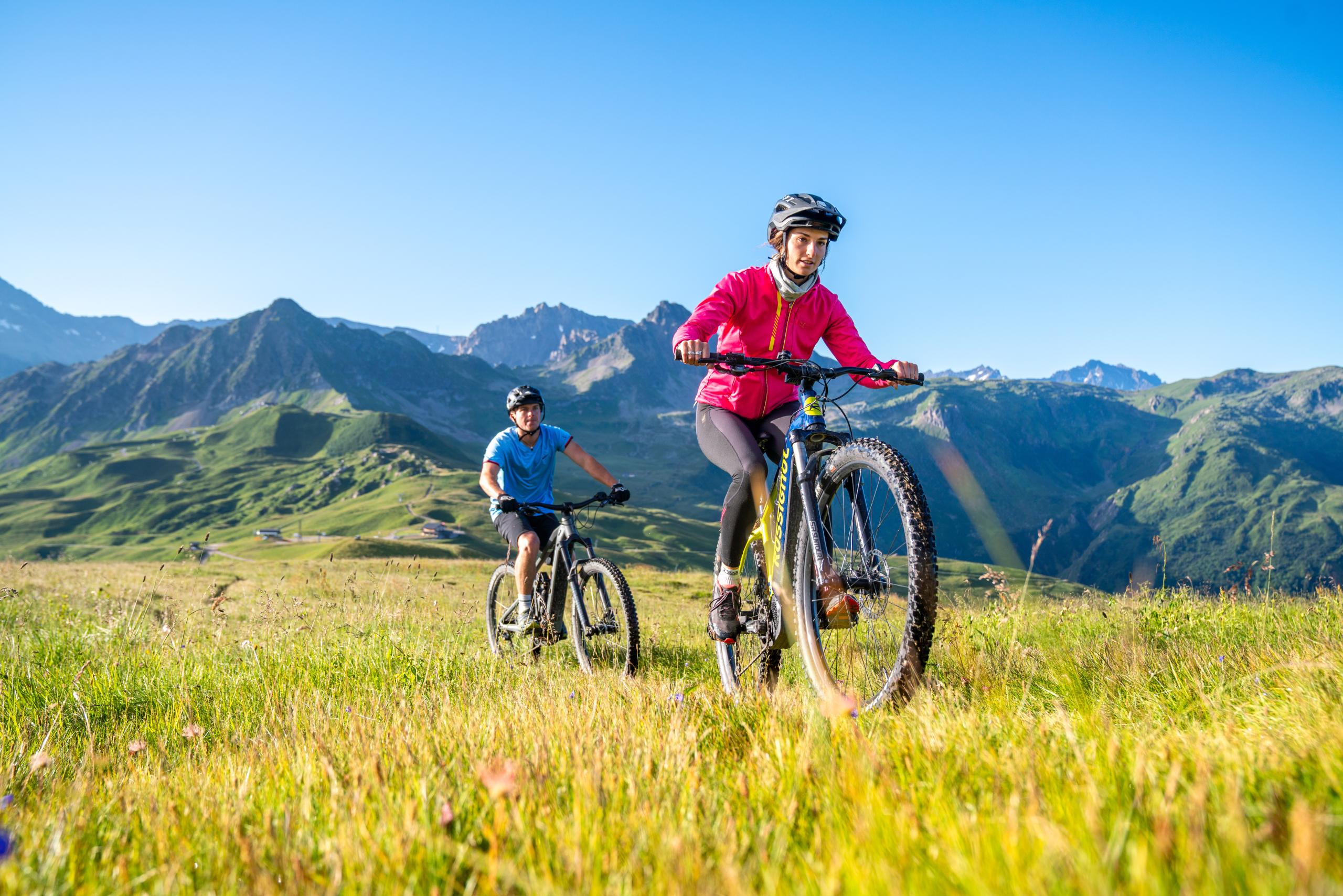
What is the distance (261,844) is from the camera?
1979 mm

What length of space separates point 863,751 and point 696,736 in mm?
735

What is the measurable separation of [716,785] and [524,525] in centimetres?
606

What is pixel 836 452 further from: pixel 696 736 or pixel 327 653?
pixel 327 653

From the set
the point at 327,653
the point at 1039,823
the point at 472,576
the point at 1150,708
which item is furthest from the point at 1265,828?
the point at 472,576

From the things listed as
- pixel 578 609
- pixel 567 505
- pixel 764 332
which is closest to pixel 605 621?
pixel 578 609

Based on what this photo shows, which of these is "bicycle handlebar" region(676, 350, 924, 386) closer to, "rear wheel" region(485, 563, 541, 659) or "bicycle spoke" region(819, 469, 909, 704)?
"bicycle spoke" region(819, 469, 909, 704)

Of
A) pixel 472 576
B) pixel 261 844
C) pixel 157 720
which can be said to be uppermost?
pixel 261 844

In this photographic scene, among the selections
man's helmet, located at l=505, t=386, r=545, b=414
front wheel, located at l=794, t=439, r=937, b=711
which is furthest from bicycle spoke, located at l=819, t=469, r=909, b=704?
man's helmet, located at l=505, t=386, r=545, b=414

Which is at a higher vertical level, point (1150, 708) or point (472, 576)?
point (1150, 708)

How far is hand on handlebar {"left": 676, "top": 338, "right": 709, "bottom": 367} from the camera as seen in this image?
14.7ft

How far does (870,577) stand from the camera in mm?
4203

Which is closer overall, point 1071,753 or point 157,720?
point 1071,753

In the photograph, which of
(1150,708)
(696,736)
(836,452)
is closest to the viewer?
(696,736)

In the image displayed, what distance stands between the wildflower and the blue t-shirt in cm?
601
